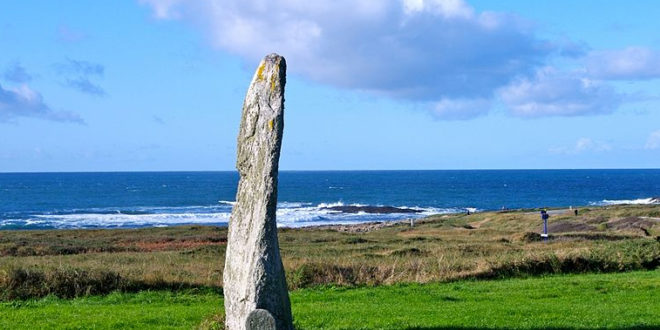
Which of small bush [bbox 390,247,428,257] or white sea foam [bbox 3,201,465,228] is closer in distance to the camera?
small bush [bbox 390,247,428,257]

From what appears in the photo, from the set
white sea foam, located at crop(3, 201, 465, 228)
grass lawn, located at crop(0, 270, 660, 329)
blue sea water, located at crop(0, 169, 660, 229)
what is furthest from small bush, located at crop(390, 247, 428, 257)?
blue sea water, located at crop(0, 169, 660, 229)

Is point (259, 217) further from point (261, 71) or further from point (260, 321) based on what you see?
point (261, 71)

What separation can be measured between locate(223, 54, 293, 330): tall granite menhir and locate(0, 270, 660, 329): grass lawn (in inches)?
83.4

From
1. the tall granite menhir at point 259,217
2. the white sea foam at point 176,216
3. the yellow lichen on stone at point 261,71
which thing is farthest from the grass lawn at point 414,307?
the white sea foam at point 176,216

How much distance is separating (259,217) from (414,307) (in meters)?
5.79

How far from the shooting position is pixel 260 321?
10.1 metres

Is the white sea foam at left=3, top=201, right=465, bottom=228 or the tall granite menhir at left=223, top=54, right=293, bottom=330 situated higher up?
the tall granite menhir at left=223, top=54, right=293, bottom=330

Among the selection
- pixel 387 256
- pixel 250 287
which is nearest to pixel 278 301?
pixel 250 287

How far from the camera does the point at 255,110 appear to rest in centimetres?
1071

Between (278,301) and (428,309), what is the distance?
5119mm

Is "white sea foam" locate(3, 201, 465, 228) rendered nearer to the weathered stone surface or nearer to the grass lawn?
the grass lawn

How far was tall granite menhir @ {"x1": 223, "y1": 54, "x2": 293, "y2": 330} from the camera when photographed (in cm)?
1021

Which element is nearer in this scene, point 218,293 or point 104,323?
point 104,323

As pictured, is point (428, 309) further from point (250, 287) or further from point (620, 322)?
point (250, 287)
